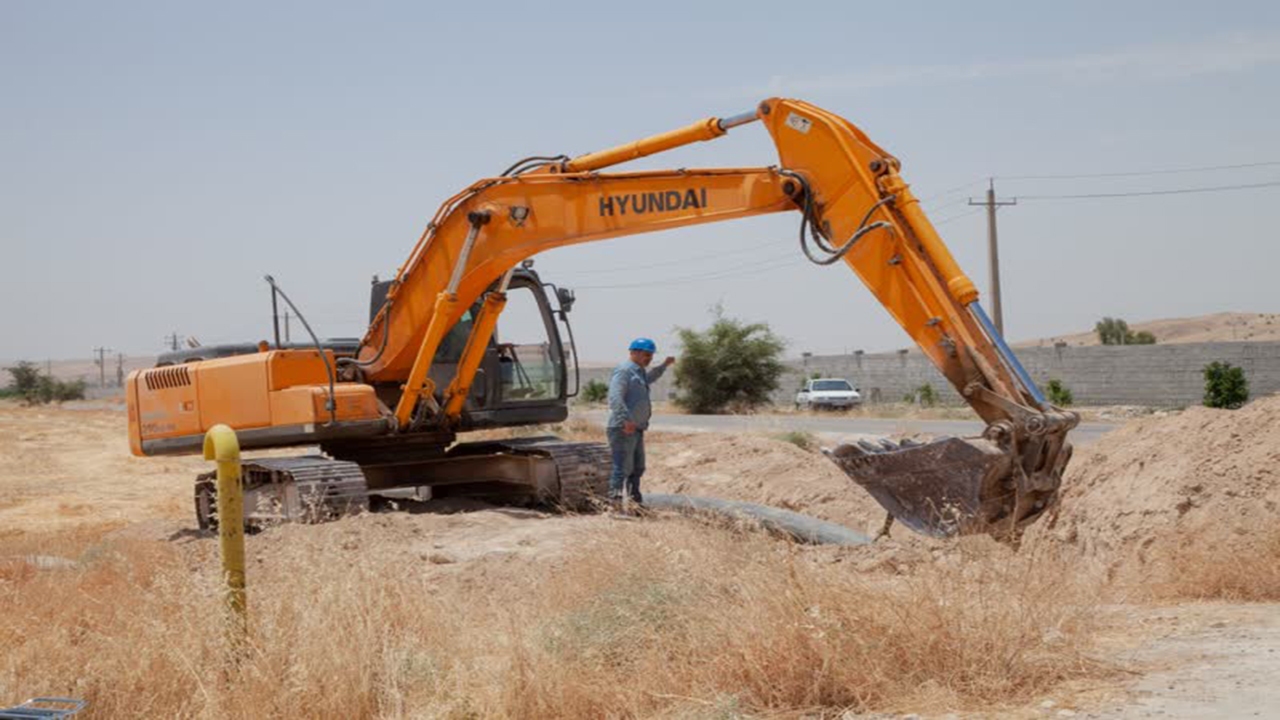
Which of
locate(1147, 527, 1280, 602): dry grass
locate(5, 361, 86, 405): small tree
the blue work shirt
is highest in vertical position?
locate(5, 361, 86, 405): small tree

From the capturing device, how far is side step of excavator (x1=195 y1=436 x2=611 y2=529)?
12.6m

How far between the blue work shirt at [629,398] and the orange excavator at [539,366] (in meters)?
1.22

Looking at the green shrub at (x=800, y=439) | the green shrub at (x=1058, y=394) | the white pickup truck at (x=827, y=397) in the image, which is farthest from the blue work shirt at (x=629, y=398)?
the white pickup truck at (x=827, y=397)

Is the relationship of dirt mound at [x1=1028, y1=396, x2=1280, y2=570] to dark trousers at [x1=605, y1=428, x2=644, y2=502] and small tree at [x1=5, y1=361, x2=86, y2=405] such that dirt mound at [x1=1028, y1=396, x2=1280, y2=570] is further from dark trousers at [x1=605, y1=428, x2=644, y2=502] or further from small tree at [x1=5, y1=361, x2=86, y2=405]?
small tree at [x1=5, y1=361, x2=86, y2=405]

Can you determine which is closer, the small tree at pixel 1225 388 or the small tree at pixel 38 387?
the small tree at pixel 1225 388

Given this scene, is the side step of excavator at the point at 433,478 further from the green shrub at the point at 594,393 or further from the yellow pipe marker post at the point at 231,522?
the green shrub at the point at 594,393

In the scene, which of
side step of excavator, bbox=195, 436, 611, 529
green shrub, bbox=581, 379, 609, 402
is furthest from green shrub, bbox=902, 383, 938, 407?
side step of excavator, bbox=195, 436, 611, 529

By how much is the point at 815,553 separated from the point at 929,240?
94.0 inches

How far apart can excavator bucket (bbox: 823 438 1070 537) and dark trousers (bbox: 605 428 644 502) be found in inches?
163

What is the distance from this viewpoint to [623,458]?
12969mm

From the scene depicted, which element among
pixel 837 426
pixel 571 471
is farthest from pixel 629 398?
pixel 837 426

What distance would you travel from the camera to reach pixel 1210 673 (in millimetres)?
5891

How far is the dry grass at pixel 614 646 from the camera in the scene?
570 centimetres

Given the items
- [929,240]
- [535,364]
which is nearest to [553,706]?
[929,240]
